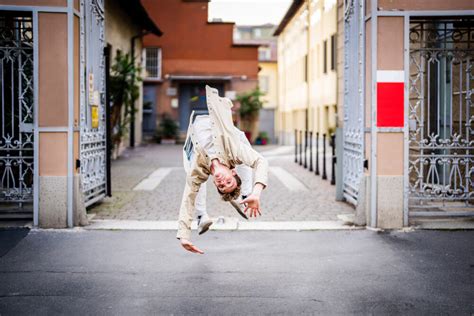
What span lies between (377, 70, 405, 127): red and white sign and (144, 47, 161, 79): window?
1090 inches

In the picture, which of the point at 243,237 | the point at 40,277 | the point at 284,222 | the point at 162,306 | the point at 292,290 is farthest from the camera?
the point at 284,222

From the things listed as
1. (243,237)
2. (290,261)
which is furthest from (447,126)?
(290,261)

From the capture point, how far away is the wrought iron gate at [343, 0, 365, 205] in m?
9.28

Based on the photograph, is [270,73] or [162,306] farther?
[270,73]

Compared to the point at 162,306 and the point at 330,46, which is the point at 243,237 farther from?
the point at 330,46

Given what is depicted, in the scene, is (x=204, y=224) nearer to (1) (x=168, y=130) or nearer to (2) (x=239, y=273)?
(2) (x=239, y=273)

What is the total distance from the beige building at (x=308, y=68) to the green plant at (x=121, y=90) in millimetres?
9705

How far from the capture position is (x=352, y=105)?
9961 mm

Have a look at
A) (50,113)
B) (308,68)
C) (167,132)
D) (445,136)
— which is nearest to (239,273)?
(50,113)

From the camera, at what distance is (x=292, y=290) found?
17.5 ft

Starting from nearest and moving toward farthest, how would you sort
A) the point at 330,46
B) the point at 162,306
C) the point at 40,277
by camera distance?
the point at 162,306
the point at 40,277
the point at 330,46

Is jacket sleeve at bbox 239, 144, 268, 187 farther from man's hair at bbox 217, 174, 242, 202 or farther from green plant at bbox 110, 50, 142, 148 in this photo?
green plant at bbox 110, 50, 142, 148

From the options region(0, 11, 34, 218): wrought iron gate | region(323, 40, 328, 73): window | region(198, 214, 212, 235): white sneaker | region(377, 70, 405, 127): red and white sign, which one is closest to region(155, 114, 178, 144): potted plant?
region(323, 40, 328, 73): window

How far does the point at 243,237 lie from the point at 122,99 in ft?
35.2
